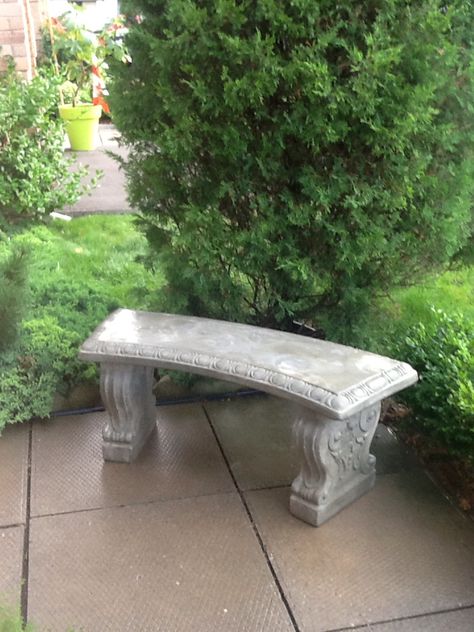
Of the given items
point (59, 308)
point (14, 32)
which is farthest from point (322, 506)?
point (14, 32)

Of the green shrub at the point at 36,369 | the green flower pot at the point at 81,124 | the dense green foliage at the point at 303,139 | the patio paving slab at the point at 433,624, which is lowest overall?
the patio paving slab at the point at 433,624

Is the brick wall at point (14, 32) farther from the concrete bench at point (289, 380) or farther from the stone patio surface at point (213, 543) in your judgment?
the stone patio surface at point (213, 543)

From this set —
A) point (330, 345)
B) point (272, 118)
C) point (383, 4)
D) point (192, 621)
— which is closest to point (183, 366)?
point (330, 345)

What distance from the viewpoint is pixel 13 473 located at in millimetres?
3152

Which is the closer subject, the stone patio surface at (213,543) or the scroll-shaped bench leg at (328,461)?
the stone patio surface at (213,543)

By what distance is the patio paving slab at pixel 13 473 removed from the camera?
287cm

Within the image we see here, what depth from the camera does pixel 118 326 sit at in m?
3.19

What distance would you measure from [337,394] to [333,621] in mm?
857

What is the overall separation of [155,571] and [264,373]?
0.94 metres

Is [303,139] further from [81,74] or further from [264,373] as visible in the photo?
[81,74]

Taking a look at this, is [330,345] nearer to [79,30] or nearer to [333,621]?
[333,621]

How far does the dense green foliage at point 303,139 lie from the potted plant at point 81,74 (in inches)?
255

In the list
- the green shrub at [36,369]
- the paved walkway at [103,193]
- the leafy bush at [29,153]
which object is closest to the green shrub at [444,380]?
the green shrub at [36,369]

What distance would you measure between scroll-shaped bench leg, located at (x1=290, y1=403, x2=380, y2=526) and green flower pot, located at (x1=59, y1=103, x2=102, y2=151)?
25.2ft
